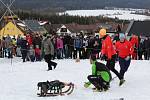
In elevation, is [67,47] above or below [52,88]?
below

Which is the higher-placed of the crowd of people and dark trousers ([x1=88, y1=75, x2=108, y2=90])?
dark trousers ([x1=88, y1=75, x2=108, y2=90])

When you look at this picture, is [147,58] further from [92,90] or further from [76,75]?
[92,90]

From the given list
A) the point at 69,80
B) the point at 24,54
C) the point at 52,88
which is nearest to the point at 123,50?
the point at 69,80

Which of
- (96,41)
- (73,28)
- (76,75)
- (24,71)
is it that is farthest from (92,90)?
(73,28)

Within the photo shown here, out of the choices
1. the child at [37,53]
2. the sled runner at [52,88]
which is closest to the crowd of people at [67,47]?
the child at [37,53]

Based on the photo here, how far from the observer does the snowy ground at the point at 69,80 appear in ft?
41.3

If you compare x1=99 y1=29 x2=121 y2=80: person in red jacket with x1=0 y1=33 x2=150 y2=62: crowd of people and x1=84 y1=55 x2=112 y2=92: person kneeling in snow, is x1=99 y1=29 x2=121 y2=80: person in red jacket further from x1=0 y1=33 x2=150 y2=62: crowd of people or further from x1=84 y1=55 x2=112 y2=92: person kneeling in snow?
x1=0 y1=33 x2=150 y2=62: crowd of people

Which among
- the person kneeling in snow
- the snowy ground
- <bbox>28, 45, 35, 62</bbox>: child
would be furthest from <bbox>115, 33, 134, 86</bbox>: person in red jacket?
<bbox>28, 45, 35, 62</bbox>: child

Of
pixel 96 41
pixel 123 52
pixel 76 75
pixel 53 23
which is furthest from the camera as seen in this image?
pixel 53 23

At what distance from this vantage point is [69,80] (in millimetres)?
15648

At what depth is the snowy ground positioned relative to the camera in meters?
12.6

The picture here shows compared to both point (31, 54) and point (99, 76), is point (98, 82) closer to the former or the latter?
point (99, 76)

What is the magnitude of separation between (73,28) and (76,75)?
116534 millimetres

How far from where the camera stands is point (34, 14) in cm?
14675
